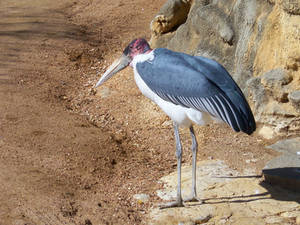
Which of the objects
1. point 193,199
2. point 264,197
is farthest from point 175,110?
point 264,197

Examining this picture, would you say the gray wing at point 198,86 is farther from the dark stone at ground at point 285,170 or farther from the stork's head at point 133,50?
A: the dark stone at ground at point 285,170

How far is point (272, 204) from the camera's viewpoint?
15.7 ft

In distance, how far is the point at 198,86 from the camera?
4.59 meters

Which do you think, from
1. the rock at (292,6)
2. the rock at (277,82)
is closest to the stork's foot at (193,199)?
the rock at (277,82)

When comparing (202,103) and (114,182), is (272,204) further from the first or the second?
(114,182)

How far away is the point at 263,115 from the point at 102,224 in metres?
2.62

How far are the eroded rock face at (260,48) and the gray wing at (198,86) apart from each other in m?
1.57

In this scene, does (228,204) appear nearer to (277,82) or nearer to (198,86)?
(198,86)

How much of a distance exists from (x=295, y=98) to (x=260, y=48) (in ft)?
2.74

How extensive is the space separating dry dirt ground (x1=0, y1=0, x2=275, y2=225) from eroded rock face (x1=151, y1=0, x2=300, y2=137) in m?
0.48

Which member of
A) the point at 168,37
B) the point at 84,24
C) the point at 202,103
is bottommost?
the point at 84,24

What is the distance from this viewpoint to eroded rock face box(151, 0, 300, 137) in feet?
19.7

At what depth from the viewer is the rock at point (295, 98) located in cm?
583

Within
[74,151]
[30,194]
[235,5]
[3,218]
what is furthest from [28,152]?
[235,5]
